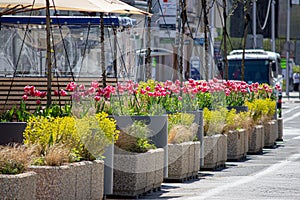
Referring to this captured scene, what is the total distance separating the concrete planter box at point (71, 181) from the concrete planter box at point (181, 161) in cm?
334

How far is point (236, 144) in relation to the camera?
1995 centimetres

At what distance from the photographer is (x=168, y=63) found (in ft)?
198

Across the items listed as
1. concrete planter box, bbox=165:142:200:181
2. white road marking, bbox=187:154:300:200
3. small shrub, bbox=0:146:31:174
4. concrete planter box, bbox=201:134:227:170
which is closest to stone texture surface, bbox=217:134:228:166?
concrete planter box, bbox=201:134:227:170

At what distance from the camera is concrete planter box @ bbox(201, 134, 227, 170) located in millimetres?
17641

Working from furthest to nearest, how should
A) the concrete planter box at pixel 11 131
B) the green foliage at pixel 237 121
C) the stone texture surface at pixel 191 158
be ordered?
the green foliage at pixel 237 121, the stone texture surface at pixel 191 158, the concrete planter box at pixel 11 131

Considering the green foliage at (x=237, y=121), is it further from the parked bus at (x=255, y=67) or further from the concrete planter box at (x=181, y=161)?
the parked bus at (x=255, y=67)

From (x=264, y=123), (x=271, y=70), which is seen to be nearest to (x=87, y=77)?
(x=264, y=123)

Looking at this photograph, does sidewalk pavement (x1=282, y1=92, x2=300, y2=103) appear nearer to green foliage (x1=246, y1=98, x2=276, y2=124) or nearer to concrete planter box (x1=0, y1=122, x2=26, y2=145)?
green foliage (x1=246, y1=98, x2=276, y2=124)

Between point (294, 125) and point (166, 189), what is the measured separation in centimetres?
2386

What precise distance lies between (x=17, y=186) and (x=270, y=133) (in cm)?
1589

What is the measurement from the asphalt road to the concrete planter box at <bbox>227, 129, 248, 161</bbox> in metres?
0.26

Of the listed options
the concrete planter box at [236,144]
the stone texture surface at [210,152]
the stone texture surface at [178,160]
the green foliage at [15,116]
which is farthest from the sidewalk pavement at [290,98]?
the green foliage at [15,116]

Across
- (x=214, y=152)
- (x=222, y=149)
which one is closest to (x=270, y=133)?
(x=222, y=149)

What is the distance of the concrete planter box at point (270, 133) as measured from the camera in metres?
24.6
